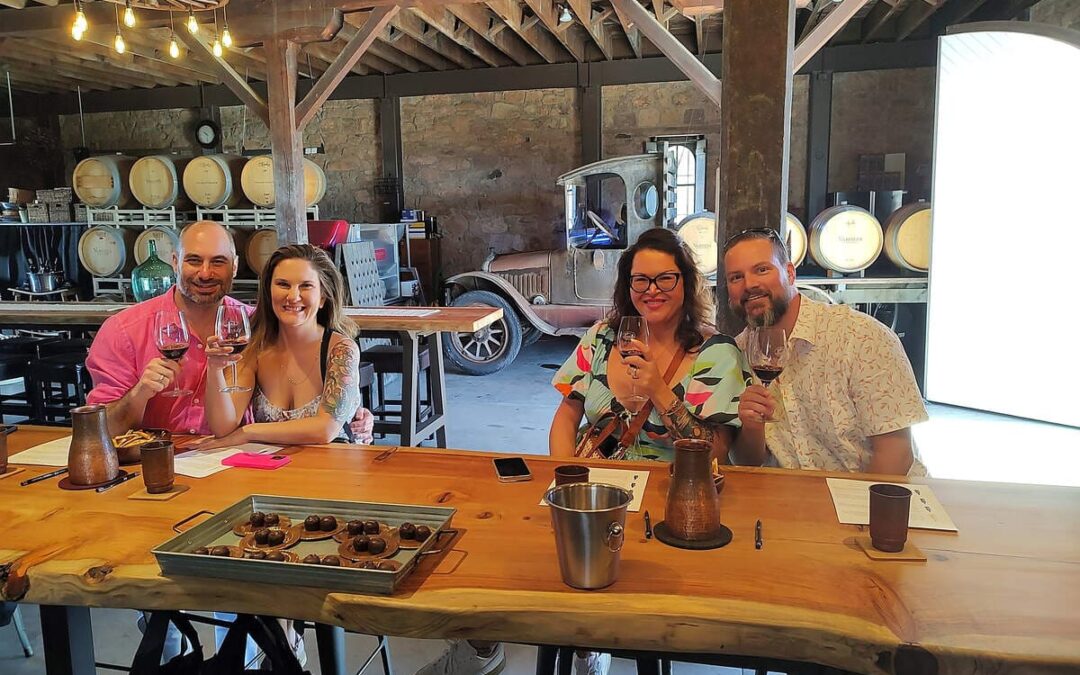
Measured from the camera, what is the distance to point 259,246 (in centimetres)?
752

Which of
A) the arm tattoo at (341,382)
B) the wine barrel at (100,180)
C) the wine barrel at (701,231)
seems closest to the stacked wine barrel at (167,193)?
the wine barrel at (100,180)

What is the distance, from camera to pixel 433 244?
951 cm

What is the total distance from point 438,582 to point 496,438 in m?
4.01

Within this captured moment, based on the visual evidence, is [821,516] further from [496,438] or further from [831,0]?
[831,0]

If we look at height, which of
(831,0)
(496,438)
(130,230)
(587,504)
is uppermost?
(831,0)

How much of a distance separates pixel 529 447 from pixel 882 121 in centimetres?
612

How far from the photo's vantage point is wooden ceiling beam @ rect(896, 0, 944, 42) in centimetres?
736

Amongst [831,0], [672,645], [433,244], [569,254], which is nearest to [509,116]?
[433,244]

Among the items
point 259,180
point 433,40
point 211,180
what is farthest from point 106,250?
point 433,40

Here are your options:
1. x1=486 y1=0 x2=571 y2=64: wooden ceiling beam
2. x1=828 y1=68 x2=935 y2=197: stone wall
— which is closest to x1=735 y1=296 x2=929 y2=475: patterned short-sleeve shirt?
x1=486 y1=0 x2=571 y2=64: wooden ceiling beam

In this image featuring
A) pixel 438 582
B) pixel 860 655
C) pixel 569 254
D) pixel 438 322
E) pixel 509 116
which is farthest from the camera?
pixel 509 116

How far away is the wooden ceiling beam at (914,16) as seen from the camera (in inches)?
290

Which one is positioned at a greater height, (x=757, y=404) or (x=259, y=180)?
(x=259, y=180)

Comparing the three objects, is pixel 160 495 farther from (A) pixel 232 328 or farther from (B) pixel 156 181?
(B) pixel 156 181
